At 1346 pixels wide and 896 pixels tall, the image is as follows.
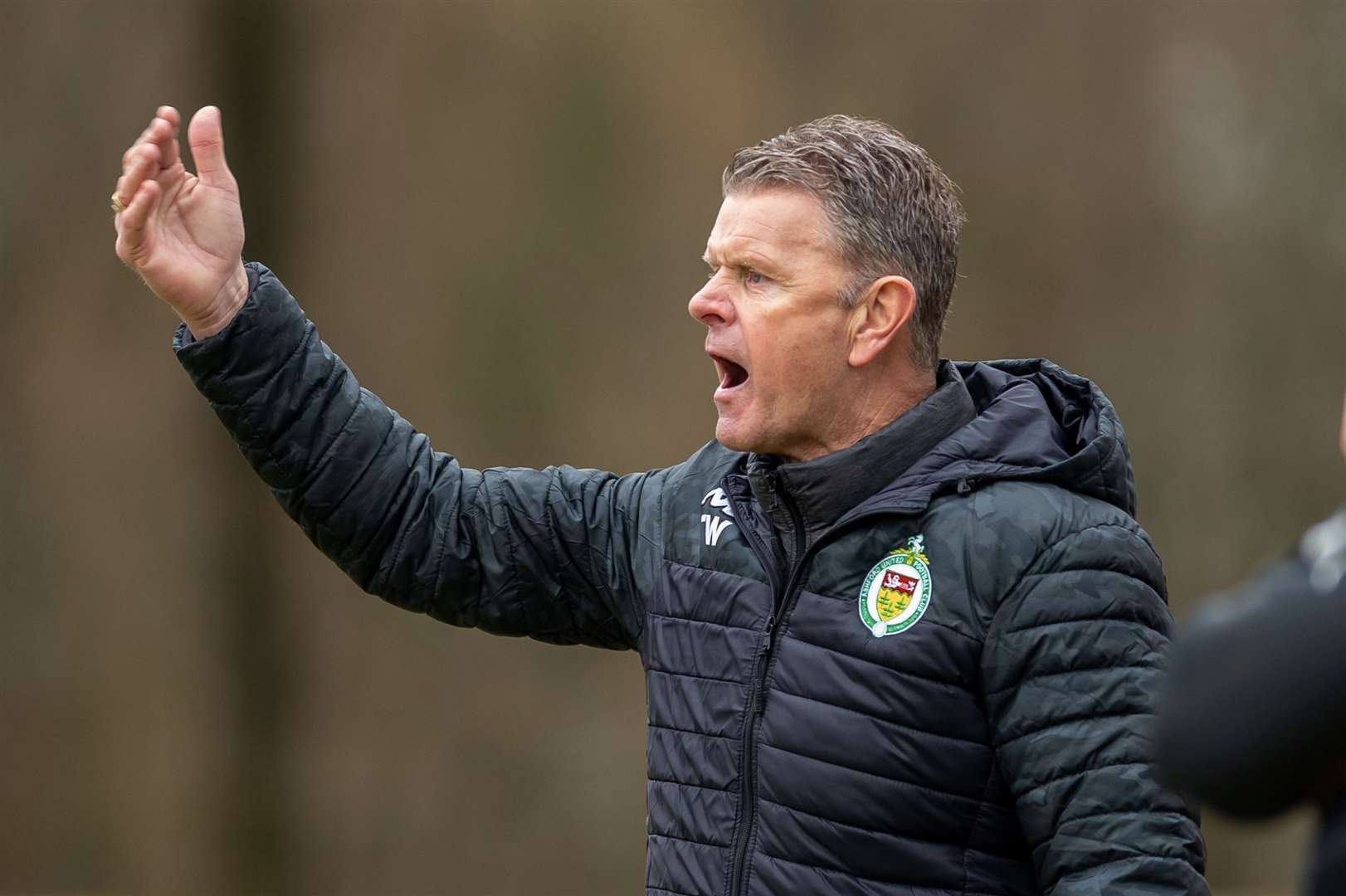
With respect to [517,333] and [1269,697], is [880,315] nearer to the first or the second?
[1269,697]

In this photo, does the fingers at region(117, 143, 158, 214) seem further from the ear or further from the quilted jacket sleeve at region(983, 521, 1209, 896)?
the quilted jacket sleeve at region(983, 521, 1209, 896)

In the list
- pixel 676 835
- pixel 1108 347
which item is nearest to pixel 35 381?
pixel 1108 347

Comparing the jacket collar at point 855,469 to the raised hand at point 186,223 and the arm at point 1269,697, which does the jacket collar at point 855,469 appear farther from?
the arm at point 1269,697

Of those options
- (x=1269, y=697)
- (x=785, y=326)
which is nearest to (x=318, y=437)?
(x=785, y=326)

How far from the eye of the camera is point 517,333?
5246 millimetres

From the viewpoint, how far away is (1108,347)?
17.0 feet

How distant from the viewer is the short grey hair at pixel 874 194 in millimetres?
2334

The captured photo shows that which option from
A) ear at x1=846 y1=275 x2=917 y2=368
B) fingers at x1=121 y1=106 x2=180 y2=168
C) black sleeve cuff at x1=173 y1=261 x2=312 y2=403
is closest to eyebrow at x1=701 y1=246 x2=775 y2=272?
ear at x1=846 y1=275 x2=917 y2=368

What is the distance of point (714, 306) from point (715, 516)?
11.7 inches

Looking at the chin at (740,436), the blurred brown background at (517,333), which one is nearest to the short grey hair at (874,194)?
the chin at (740,436)

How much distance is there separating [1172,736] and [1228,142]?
4.34 meters

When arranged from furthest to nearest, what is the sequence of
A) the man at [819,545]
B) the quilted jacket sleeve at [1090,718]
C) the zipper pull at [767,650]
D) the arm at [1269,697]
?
the zipper pull at [767,650]
the man at [819,545]
the quilted jacket sleeve at [1090,718]
the arm at [1269,697]

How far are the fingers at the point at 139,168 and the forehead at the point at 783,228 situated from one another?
0.79 m

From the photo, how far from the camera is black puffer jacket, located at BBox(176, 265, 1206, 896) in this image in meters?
2.02
